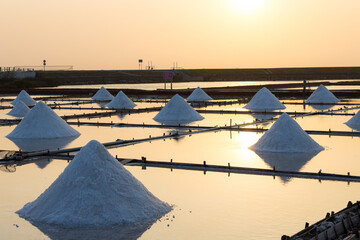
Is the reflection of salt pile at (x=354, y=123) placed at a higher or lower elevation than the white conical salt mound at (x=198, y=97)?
lower

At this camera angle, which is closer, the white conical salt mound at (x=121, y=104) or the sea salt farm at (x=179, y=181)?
the sea salt farm at (x=179, y=181)

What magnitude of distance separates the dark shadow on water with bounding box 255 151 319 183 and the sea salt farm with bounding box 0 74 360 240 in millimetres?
25

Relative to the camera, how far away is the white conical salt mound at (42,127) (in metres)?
20.5

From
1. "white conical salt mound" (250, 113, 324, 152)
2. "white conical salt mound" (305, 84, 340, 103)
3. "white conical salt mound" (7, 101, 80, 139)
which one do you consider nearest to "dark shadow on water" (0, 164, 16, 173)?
"white conical salt mound" (7, 101, 80, 139)

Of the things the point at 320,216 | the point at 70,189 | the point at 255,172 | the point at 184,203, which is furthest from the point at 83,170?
the point at 255,172

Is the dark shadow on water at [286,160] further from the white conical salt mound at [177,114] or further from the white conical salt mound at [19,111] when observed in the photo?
the white conical salt mound at [19,111]

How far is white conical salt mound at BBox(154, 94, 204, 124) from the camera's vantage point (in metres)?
26.6

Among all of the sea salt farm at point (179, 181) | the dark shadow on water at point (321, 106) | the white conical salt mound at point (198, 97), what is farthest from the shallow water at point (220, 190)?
the white conical salt mound at point (198, 97)

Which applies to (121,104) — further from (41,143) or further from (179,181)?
(179,181)

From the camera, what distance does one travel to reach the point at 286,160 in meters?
15.3

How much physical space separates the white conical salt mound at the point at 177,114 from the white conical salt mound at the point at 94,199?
16059 millimetres

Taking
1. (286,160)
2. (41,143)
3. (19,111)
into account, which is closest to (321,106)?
(19,111)

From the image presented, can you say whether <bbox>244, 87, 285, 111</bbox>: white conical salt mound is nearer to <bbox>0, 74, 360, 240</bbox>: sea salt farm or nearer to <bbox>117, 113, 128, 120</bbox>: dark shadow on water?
<bbox>117, 113, 128, 120</bbox>: dark shadow on water

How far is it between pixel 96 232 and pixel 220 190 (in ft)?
11.7
